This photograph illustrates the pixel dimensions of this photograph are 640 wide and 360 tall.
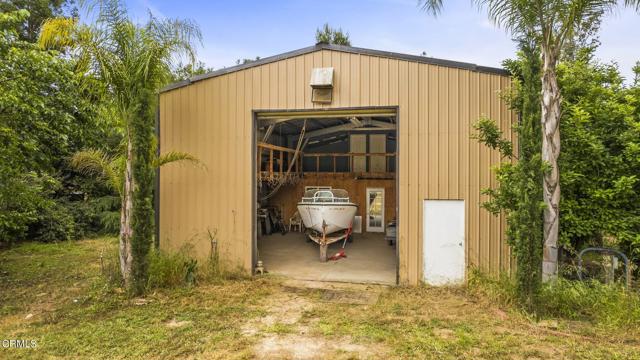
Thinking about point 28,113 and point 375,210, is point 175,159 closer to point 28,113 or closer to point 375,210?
point 28,113

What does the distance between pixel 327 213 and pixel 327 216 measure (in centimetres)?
7

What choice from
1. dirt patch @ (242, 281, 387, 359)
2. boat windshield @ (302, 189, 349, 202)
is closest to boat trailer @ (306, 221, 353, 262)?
boat windshield @ (302, 189, 349, 202)

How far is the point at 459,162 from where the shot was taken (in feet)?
18.8

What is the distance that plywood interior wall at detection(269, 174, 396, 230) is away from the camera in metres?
12.3

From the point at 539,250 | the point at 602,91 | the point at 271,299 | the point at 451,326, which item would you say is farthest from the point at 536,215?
the point at 271,299

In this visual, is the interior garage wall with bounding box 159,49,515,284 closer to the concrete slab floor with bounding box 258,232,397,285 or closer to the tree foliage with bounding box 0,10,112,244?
the concrete slab floor with bounding box 258,232,397,285

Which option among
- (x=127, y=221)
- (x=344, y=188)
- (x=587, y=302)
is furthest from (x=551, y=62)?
(x=344, y=188)

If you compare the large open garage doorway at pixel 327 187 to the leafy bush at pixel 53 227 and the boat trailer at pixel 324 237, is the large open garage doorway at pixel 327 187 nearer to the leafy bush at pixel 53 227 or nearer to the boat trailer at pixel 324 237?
the boat trailer at pixel 324 237

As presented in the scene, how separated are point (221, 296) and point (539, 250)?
4.19 metres

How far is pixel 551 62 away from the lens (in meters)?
4.49

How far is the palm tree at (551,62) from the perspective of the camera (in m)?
4.41

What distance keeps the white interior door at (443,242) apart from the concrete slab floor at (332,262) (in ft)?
2.38

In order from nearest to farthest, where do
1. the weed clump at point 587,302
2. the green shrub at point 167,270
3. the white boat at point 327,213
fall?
the weed clump at point 587,302 < the green shrub at point 167,270 < the white boat at point 327,213

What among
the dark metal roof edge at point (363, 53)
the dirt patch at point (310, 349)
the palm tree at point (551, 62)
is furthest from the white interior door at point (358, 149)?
the dirt patch at point (310, 349)
